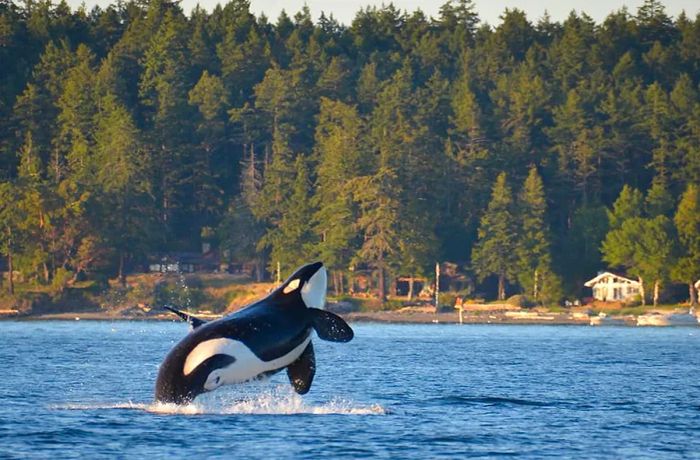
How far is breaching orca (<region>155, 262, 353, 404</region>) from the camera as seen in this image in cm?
4019

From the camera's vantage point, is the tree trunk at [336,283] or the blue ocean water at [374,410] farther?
the tree trunk at [336,283]

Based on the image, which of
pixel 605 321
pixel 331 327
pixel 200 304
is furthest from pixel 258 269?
pixel 331 327

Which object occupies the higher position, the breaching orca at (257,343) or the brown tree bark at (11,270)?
the brown tree bark at (11,270)

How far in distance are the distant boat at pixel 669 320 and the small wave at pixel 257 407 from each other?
9917 cm

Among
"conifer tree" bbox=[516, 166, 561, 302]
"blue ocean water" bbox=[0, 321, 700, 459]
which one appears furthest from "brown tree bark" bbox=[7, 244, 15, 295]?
"blue ocean water" bbox=[0, 321, 700, 459]

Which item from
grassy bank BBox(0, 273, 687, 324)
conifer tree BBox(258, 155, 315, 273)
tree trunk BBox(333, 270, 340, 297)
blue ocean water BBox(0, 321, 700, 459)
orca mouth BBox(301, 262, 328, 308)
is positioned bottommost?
blue ocean water BBox(0, 321, 700, 459)

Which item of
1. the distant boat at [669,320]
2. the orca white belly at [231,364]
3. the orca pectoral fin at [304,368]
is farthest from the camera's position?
the distant boat at [669,320]

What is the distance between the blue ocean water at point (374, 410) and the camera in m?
39.4

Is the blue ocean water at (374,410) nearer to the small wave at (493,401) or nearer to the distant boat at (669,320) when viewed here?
the small wave at (493,401)

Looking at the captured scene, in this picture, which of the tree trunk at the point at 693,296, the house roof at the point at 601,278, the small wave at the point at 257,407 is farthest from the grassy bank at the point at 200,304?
the small wave at the point at 257,407

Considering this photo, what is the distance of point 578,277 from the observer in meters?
165

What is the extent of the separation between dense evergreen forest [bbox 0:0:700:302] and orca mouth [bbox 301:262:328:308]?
116707 millimetres

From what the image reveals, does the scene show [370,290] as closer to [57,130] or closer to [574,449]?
[57,130]

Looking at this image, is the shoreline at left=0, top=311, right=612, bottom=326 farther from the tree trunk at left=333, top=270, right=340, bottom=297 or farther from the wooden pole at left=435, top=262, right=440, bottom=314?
the tree trunk at left=333, top=270, right=340, bottom=297
